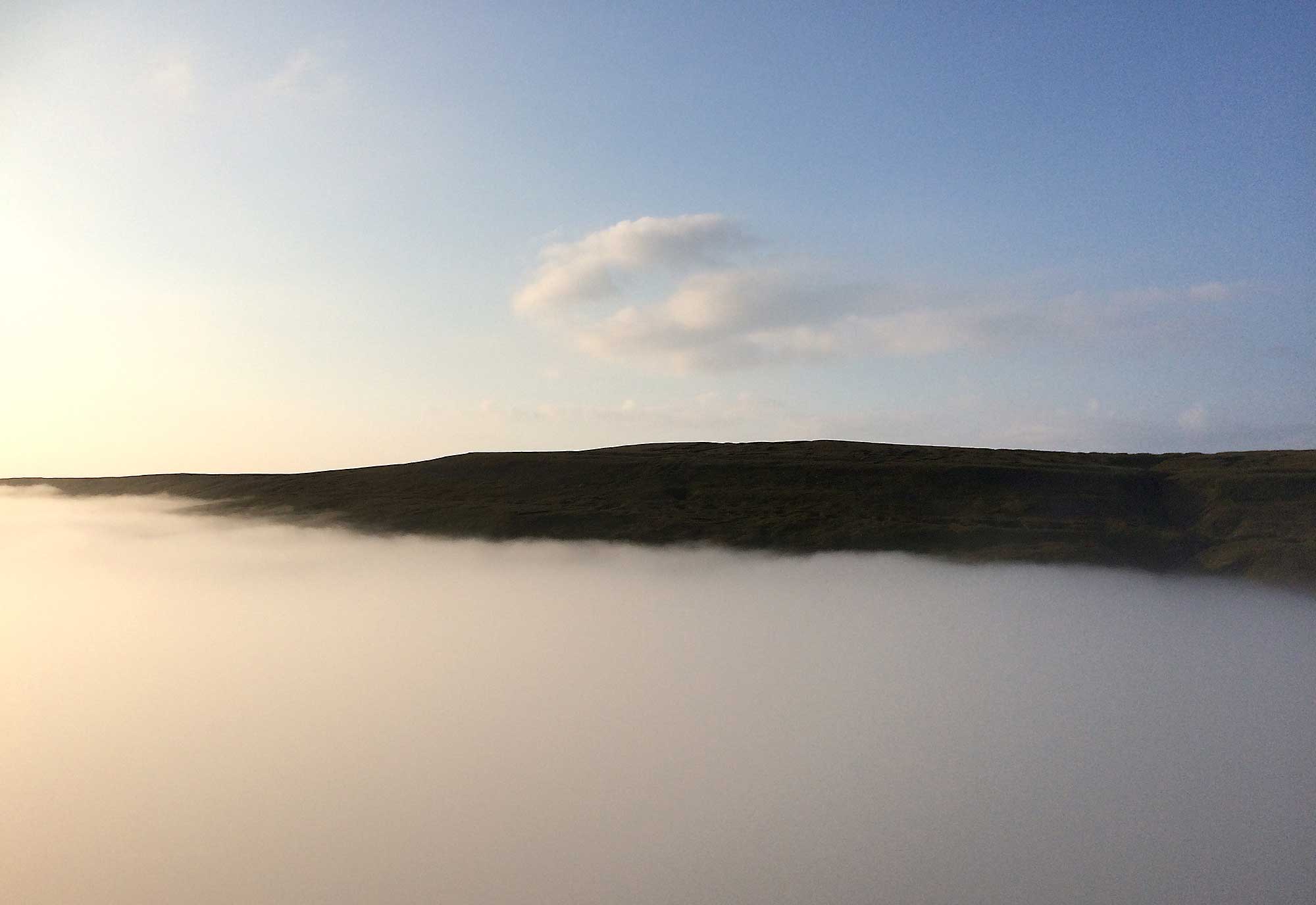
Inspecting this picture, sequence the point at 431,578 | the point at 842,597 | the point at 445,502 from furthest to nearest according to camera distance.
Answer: the point at 445,502
the point at 431,578
the point at 842,597

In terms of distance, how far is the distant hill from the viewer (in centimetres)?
4400

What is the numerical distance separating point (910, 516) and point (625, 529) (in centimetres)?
1343

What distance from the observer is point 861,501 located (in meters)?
50.0

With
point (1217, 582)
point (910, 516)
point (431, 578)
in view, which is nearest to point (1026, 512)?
point (910, 516)

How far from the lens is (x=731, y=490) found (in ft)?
172

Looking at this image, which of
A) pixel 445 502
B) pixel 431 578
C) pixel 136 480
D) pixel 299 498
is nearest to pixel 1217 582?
pixel 431 578

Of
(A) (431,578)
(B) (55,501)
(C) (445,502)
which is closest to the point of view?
(A) (431,578)

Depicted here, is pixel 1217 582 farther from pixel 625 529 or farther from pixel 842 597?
pixel 625 529

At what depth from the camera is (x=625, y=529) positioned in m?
47.6

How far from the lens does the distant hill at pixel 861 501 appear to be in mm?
44000

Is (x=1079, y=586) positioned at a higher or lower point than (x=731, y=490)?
lower

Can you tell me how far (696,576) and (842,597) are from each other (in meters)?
6.39

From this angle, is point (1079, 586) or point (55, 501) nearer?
point (1079, 586)

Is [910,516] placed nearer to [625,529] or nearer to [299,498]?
[625,529]
